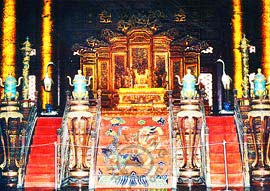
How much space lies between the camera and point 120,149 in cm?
1095

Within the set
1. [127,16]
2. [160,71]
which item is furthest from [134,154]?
[127,16]

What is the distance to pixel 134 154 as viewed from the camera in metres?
10.8

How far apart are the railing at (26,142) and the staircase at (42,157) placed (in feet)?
0.46

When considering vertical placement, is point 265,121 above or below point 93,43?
below

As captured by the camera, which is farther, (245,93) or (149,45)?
(149,45)

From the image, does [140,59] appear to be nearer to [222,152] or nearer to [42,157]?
[222,152]

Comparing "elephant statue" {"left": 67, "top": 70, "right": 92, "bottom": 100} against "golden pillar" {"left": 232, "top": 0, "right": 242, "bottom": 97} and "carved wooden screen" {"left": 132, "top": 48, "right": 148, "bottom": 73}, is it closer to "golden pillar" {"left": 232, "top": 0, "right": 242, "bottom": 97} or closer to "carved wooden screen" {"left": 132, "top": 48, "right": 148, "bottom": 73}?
"carved wooden screen" {"left": 132, "top": 48, "right": 148, "bottom": 73}

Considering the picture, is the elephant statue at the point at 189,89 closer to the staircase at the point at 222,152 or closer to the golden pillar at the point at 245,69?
the staircase at the point at 222,152

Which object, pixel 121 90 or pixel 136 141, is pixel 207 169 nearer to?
pixel 136 141

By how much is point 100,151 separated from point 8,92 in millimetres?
2688

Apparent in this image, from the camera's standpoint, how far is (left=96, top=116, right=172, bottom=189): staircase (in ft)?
33.5

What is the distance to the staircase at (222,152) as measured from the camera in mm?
10227

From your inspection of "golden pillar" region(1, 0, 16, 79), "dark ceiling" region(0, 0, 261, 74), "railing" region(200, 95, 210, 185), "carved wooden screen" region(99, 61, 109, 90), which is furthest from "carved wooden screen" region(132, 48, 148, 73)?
"railing" region(200, 95, 210, 185)

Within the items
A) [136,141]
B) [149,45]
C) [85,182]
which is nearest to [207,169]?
[136,141]
